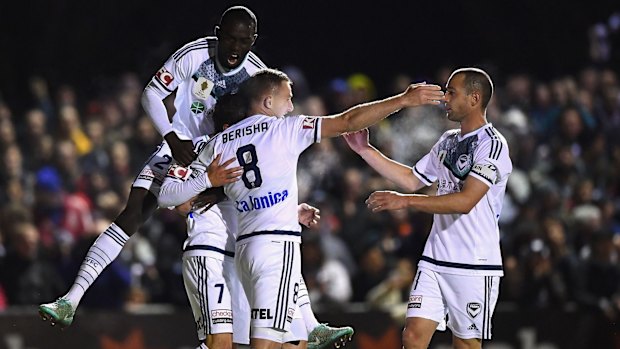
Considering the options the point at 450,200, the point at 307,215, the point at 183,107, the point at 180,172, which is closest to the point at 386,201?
the point at 450,200

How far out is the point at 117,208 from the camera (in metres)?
13.9

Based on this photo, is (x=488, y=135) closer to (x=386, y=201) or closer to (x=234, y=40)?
(x=386, y=201)

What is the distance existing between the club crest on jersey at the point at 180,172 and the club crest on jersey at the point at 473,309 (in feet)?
6.77

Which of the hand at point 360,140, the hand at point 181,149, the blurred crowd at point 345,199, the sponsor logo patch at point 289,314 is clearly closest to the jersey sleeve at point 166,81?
the hand at point 181,149

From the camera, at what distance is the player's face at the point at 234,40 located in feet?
29.3

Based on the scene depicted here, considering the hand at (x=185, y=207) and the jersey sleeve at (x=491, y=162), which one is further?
the hand at (x=185, y=207)

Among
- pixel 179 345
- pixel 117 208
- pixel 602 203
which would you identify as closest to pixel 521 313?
pixel 602 203

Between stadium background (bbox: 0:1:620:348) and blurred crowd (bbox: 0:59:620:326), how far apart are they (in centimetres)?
2

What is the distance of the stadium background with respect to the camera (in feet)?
42.7

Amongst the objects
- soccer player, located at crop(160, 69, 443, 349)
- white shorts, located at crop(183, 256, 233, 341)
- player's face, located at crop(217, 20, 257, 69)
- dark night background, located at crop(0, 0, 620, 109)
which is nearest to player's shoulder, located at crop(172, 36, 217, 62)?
player's face, located at crop(217, 20, 257, 69)

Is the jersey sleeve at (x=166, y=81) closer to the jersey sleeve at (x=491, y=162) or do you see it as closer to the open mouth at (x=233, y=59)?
the open mouth at (x=233, y=59)

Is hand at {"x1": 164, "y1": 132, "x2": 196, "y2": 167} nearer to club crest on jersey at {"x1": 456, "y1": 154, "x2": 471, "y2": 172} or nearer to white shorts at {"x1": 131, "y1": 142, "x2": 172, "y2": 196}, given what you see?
white shorts at {"x1": 131, "y1": 142, "x2": 172, "y2": 196}

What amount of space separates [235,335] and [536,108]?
7.62 meters

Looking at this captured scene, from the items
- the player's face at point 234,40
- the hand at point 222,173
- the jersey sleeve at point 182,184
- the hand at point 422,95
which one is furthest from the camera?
the player's face at point 234,40
